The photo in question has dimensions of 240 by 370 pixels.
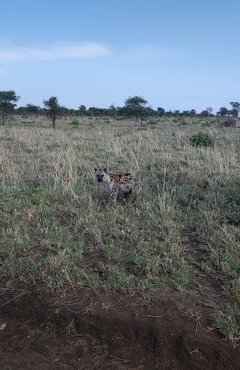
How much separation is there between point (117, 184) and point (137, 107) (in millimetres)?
30558

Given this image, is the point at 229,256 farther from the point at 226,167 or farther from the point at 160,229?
the point at 226,167

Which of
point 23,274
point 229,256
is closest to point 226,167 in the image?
point 229,256

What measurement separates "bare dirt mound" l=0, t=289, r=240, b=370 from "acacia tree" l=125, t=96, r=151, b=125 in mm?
33099

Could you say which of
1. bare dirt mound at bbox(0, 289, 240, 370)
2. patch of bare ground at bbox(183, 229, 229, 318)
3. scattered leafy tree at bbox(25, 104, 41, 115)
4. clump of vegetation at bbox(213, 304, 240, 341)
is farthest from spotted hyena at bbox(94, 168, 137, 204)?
scattered leafy tree at bbox(25, 104, 41, 115)

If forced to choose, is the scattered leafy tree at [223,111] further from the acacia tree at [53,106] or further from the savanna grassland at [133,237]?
the savanna grassland at [133,237]

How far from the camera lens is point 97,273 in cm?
546

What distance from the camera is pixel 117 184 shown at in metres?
8.03

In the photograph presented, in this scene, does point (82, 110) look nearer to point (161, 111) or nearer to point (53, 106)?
point (161, 111)

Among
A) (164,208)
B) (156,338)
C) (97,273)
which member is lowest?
(156,338)

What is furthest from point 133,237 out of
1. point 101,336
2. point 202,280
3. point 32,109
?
point 32,109

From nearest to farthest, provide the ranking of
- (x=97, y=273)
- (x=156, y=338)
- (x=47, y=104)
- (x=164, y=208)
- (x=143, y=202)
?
(x=156, y=338)
(x=97, y=273)
(x=164, y=208)
(x=143, y=202)
(x=47, y=104)

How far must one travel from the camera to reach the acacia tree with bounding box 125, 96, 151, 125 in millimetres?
37594

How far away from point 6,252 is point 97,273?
141cm

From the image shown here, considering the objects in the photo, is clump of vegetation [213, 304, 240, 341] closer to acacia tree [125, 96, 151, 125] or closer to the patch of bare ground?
the patch of bare ground
